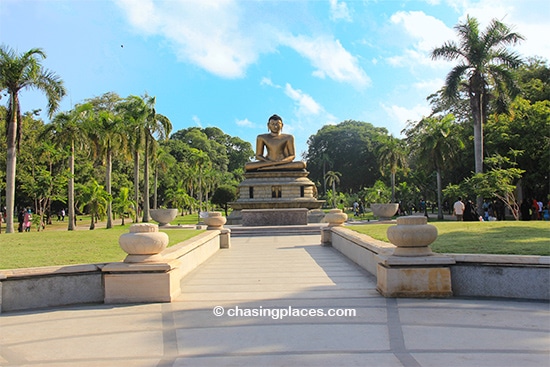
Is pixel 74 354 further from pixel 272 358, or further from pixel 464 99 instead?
pixel 464 99

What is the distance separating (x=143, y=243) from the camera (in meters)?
6.41

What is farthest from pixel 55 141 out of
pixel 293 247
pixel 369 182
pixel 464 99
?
pixel 369 182

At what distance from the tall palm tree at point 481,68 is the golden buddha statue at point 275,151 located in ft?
31.5

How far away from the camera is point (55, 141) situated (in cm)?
2547

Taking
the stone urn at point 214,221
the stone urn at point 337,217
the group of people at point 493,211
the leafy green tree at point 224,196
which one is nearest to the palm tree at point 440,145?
the group of people at point 493,211

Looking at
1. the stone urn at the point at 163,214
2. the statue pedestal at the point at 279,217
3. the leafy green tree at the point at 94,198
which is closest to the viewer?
the statue pedestal at the point at 279,217

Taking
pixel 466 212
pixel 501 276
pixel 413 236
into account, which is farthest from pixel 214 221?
pixel 466 212

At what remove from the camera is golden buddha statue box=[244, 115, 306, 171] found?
25812mm

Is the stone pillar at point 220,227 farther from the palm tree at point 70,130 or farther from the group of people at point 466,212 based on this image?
the palm tree at point 70,130

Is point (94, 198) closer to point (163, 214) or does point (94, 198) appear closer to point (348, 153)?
point (163, 214)

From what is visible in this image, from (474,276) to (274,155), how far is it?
816 inches

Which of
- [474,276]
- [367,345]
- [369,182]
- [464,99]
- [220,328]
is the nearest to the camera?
[367,345]

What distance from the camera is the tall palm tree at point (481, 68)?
2450 cm

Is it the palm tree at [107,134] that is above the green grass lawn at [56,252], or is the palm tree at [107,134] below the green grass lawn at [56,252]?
above
